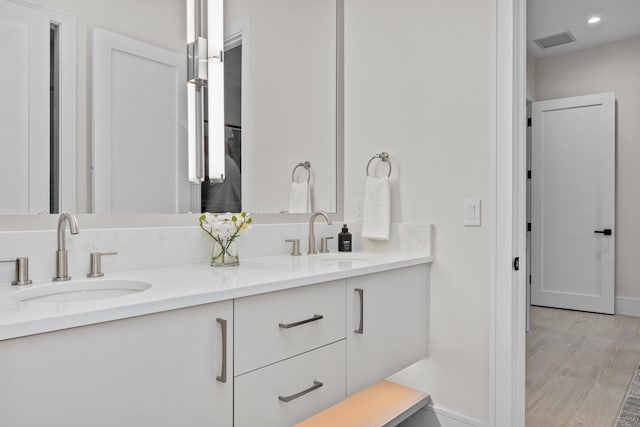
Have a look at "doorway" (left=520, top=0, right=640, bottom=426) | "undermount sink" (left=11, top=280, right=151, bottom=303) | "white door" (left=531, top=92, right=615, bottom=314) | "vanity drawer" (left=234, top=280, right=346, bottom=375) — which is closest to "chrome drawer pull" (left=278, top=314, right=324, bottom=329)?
"vanity drawer" (left=234, top=280, right=346, bottom=375)

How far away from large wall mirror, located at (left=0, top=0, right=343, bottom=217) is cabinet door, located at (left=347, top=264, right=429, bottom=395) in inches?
25.1

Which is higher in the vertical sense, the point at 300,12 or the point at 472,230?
the point at 300,12

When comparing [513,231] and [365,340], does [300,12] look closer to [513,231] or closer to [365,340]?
[513,231]

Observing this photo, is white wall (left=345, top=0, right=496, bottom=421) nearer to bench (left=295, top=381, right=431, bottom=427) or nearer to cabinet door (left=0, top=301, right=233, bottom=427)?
bench (left=295, top=381, right=431, bottom=427)

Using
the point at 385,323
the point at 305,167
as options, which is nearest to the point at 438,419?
the point at 385,323

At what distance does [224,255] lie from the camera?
1.58 meters

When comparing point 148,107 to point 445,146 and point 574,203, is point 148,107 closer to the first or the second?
point 445,146

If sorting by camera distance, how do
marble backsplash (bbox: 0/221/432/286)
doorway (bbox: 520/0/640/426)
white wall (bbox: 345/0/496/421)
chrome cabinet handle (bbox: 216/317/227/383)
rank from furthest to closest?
doorway (bbox: 520/0/640/426), white wall (bbox: 345/0/496/421), marble backsplash (bbox: 0/221/432/286), chrome cabinet handle (bbox: 216/317/227/383)

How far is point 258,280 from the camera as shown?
48.6 inches

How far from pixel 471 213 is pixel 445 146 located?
32 cm

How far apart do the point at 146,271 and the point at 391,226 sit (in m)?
1.13

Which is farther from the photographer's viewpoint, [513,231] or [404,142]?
[404,142]

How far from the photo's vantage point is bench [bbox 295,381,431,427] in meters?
1.69

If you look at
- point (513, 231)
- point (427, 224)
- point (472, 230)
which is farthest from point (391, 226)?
point (513, 231)
